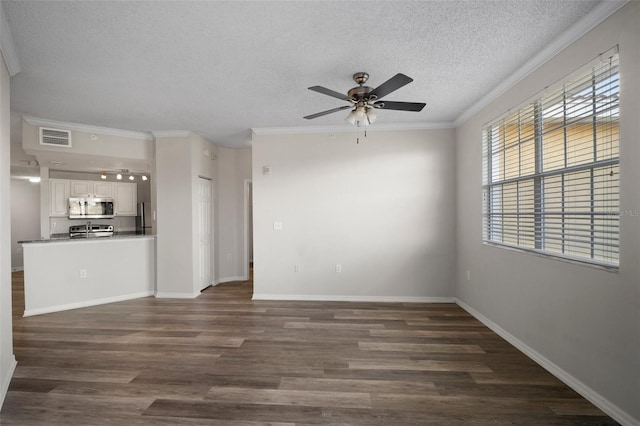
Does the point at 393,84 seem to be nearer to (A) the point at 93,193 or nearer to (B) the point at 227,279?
(B) the point at 227,279

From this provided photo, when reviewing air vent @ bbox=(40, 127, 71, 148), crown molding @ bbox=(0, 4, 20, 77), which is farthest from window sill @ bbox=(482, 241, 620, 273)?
air vent @ bbox=(40, 127, 71, 148)

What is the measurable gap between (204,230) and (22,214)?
17.5 ft

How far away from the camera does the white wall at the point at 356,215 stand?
461 cm

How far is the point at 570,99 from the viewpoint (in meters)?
2.40

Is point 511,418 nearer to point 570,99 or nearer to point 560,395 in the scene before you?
point 560,395

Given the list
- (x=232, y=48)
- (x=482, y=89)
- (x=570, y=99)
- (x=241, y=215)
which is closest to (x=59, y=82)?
(x=232, y=48)

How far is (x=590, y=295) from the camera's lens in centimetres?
220

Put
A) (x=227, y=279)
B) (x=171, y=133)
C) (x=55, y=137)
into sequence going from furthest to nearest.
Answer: (x=227, y=279), (x=171, y=133), (x=55, y=137)

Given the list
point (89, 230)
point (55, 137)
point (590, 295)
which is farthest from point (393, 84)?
point (89, 230)

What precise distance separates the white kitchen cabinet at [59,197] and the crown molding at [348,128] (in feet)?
17.2

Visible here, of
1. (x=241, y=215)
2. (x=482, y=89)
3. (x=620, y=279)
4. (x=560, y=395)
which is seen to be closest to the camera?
(x=620, y=279)

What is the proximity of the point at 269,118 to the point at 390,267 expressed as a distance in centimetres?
279

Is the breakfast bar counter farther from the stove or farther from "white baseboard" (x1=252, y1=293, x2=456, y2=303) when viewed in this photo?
the stove

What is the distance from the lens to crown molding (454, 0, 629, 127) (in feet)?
6.56
